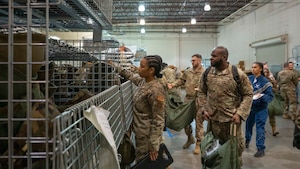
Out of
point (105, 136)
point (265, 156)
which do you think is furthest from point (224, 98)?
point (105, 136)

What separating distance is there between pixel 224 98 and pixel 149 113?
3.10 feet

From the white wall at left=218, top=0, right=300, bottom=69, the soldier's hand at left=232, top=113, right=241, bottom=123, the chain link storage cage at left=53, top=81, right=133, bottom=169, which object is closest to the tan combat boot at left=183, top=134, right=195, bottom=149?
the soldier's hand at left=232, top=113, right=241, bottom=123

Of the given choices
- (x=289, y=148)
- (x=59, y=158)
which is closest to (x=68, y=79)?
(x=59, y=158)

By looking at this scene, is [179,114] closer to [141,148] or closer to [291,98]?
[141,148]

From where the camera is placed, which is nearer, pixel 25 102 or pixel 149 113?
pixel 25 102

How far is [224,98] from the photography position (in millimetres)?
3191

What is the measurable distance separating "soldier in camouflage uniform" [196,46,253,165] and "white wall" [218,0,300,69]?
23.6 feet

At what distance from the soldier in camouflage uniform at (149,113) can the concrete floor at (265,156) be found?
63.8 inches

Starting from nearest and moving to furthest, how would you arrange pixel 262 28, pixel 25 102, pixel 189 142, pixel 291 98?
pixel 25 102, pixel 189 142, pixel 291 98, pixel 262 28

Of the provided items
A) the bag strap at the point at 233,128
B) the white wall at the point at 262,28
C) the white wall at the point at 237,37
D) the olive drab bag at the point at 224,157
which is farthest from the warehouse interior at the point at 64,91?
the white wall at the point at 262,28

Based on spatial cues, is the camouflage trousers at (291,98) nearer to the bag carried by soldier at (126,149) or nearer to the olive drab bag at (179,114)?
the olive drab bag at (179,114)

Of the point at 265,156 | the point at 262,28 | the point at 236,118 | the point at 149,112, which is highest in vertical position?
the point at 262,28

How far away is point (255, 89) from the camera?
477 cm

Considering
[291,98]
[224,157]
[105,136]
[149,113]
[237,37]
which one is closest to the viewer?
[105,136]
